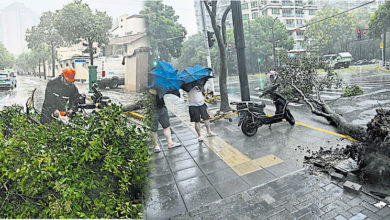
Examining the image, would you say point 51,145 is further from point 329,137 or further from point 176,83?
point 329,137

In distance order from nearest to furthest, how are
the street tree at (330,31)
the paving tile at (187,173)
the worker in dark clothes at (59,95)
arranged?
the worker in dark clothes at (59,95) → the paving tile at (187,173) → the street tree at (330,31)

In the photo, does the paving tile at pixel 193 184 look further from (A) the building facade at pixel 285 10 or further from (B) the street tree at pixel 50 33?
(A) the building facade at pixel 285 10

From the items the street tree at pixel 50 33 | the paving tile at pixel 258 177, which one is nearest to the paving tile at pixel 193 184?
the paving tile at pixel 258 177

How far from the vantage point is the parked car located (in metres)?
2.63

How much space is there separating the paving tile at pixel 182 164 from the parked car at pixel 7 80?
2.55 metres

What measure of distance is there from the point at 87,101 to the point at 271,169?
2.86 m

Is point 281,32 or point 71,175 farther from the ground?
point 281,32

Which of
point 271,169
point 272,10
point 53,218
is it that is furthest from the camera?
point 272,10

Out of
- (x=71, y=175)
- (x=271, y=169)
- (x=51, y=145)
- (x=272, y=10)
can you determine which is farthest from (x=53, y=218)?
(x=272, y=10)

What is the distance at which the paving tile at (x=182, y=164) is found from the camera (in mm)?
4125

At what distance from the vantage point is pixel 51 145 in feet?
7.22

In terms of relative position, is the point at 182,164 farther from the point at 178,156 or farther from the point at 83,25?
the point at 83,25

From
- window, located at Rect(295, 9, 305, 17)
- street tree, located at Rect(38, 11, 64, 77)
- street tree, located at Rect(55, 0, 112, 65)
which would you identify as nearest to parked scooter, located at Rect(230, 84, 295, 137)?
street tree, located at Rect(55, 0, 112, 65)

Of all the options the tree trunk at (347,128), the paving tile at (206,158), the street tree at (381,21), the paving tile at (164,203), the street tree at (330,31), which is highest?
the street tree at (330,31)
